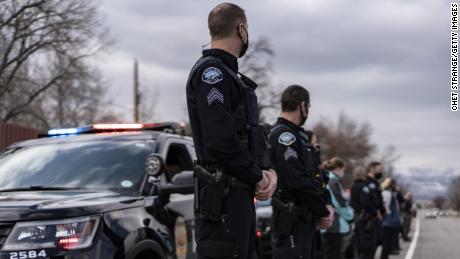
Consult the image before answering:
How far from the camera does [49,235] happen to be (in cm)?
377

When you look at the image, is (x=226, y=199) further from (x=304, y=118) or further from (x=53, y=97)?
(x=53, y=97)

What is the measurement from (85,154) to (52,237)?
5.38 ft

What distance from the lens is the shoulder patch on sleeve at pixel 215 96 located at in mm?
3301

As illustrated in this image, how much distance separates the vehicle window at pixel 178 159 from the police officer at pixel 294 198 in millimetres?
1095

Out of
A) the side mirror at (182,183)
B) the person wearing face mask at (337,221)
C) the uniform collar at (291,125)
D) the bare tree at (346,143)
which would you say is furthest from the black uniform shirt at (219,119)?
the bare tree at (346,143)

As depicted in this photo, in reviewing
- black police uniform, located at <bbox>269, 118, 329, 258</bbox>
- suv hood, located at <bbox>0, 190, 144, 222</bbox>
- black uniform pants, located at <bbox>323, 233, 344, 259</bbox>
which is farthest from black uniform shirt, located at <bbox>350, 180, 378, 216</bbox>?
suv hood, located at <bbox>0, 190, 144, 222</bbox>

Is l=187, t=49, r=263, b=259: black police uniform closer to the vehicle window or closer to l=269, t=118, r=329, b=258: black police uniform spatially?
l=269, t=118, r=329, b=258: black police uniform

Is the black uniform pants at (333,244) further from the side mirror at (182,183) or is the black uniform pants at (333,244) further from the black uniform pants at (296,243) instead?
the side mirror at (182,183)

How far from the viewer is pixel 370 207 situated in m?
10.3

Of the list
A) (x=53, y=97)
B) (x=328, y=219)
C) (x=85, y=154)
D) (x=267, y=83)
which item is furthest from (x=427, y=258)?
(x=267, y=83)

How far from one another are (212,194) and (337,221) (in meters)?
5.32

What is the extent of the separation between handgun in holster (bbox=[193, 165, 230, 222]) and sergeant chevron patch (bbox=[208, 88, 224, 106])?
14.1 inches

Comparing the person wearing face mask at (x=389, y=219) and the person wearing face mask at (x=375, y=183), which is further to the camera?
the person wearing face mask at (x=389, y=219)

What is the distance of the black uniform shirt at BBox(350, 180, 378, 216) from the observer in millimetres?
10273
